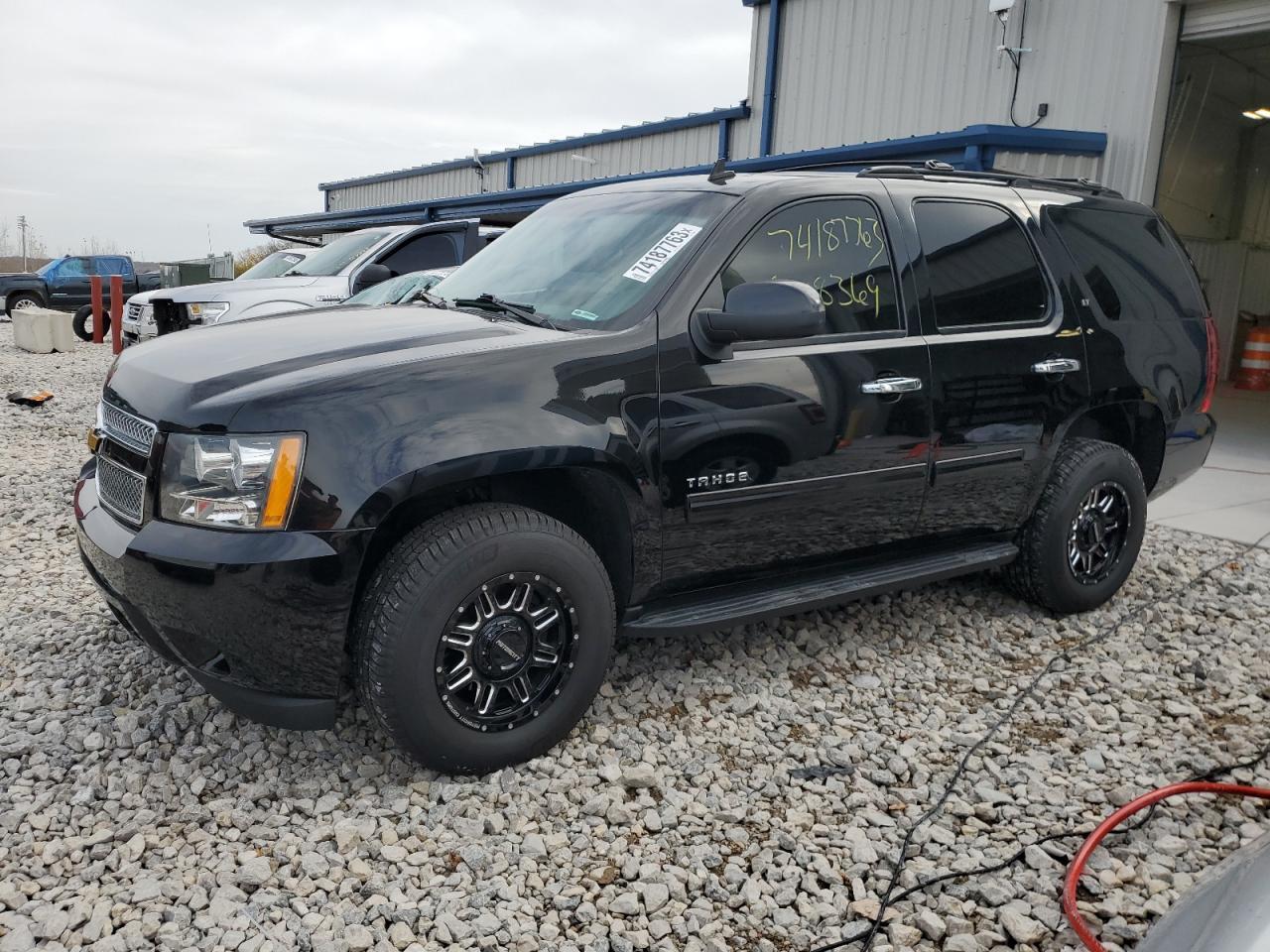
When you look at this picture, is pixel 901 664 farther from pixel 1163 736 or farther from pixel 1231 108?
pixel 1231 108

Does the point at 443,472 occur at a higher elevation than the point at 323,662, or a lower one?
higher

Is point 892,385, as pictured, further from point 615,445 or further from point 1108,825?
point 1108,825

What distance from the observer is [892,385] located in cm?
368

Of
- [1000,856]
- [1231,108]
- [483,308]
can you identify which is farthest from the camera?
[1231,108]

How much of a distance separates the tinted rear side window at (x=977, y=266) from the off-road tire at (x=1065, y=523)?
0.68m

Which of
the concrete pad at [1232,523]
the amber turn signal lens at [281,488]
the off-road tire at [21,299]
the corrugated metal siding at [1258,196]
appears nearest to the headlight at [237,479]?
the amber turn signal lens at [281,488]

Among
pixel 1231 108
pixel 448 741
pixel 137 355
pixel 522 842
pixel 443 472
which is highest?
pixel 1231 108

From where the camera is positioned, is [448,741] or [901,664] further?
[901,664]

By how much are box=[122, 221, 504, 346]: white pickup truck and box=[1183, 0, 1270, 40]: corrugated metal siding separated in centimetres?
671

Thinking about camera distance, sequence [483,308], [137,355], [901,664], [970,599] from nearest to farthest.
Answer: [137,355] < [483,308] < [901,664] < [970,599]

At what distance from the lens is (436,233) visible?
9.83 metres

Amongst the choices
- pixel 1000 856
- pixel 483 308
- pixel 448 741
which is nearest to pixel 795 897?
pixel 1000 856

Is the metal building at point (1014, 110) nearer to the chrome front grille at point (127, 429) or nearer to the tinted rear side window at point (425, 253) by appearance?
the chrome front grille at point (127, 429)

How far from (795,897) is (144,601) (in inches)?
77.4
